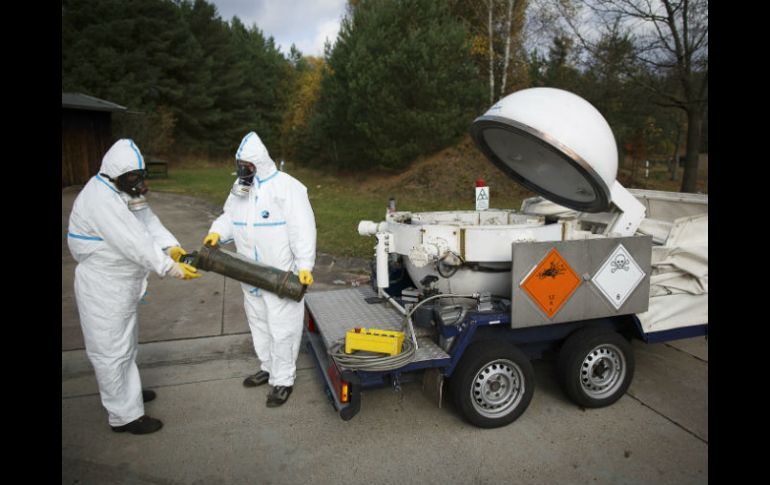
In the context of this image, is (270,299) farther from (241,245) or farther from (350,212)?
(350,212)

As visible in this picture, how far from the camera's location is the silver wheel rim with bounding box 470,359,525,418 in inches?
140

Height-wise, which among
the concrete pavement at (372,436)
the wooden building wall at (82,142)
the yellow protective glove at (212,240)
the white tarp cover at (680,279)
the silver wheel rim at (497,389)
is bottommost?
the concrete pavement at (372,436)

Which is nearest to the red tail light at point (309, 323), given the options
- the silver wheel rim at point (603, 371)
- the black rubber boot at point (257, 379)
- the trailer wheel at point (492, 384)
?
the black rubber boot at point (257, 379)

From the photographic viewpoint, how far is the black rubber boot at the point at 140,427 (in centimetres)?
366

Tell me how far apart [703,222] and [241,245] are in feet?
13.0

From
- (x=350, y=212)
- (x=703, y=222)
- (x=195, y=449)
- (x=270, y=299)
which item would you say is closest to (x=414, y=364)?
(x=270, y=299)

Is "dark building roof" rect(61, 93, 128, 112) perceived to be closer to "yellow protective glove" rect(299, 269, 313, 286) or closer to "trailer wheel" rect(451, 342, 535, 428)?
"yellow protective glove" rect(299, 269, 313, 286)

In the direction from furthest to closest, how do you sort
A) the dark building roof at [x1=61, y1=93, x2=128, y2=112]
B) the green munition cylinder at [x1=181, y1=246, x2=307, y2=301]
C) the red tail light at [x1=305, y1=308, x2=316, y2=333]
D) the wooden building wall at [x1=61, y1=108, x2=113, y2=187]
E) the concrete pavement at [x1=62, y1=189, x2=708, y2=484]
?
the wooden building wall at [x1=61, y1=108, x2=113, y2=187] < the dark building roof at [x1=61, y1=93, x2=128, y2=112] < the red tail light at [x1=305, y1=308, x2=316, y2=333] < the green munition cylinder at [x1=181, y1=246, x2=307, y2=301] < the concrete pavement at [x1=62, y1=189, x2=708, y2=484]

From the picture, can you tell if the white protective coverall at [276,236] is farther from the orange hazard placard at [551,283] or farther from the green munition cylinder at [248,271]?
the orange hazard placard at [551,283]

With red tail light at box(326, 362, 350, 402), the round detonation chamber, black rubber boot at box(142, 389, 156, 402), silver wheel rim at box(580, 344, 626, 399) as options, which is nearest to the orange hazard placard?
the round detonation chamber

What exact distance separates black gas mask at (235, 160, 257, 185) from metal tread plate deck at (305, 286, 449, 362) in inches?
51.1

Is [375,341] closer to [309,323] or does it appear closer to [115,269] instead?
[309,323]

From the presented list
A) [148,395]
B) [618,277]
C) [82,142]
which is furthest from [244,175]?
[82,142]

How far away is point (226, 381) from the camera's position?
14.7 feet
